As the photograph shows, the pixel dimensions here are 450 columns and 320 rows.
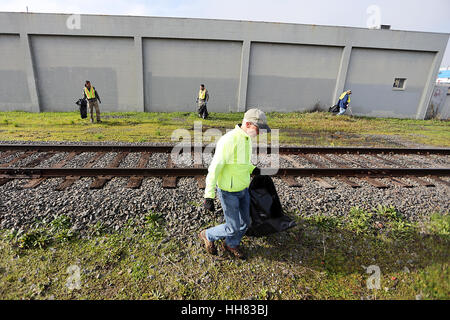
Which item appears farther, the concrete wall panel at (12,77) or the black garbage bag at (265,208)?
the concrete wall panel at (12,77)

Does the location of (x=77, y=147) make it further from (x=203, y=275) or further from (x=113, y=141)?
(x=203, y=275)

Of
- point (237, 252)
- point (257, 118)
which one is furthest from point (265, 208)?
point (257, 118)

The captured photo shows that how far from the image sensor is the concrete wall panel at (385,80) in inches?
648

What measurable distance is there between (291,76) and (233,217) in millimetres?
15755

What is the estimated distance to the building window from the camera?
1720 cm

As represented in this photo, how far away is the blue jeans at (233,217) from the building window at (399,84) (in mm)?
19640

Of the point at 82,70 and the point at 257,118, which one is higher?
the point at 82,70

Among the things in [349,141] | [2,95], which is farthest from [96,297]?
[2,95]

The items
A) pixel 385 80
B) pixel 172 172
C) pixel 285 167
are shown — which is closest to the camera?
pixel 172 172

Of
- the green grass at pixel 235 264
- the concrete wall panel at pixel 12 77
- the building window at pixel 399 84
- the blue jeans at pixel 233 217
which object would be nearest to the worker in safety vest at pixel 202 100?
the green grass at pixel 235 264

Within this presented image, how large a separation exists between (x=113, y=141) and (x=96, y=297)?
249 inches

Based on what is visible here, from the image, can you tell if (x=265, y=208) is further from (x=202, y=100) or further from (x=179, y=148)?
(x=202, y=100)

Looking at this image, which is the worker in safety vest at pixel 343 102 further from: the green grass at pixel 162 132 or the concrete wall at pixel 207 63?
the green grass at pixel 162 132

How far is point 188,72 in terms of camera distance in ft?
51.0
